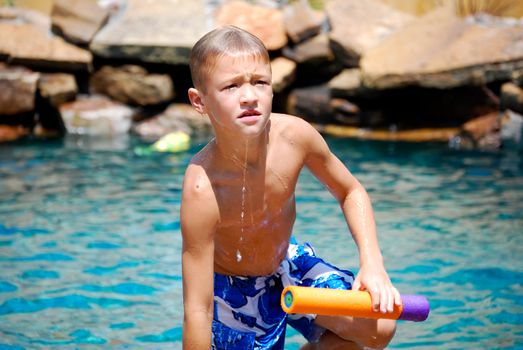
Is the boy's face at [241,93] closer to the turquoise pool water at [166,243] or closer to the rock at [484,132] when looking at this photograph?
the turquoise pool water at [166,243]

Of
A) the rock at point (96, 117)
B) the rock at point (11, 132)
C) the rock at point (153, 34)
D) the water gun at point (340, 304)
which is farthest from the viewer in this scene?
the rock at point (153, 34)

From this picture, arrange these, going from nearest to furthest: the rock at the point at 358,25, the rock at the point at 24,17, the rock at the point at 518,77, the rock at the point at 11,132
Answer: the rock at the point at 518,77
the rock at the point at 11,132
the rock at the point at 358,25
the rock at the point at 24,17

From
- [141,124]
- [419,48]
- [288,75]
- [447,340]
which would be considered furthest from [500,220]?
[141,124]

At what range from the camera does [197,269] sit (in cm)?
262

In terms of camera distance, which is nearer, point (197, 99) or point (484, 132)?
point (197, 99)

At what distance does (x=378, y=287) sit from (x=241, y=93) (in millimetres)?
800

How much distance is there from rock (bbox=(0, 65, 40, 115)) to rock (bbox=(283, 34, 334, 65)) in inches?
141

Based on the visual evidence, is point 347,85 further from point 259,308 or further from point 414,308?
point 414,308

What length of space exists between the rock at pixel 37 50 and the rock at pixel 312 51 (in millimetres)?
2939

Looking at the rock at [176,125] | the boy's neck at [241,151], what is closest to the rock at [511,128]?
the rock at [176,125]

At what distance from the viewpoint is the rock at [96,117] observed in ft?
33.6

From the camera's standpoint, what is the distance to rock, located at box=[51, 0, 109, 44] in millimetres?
10648

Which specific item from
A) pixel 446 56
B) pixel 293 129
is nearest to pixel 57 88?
pixel 446 56

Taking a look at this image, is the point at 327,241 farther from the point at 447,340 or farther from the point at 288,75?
the point at 288,75
